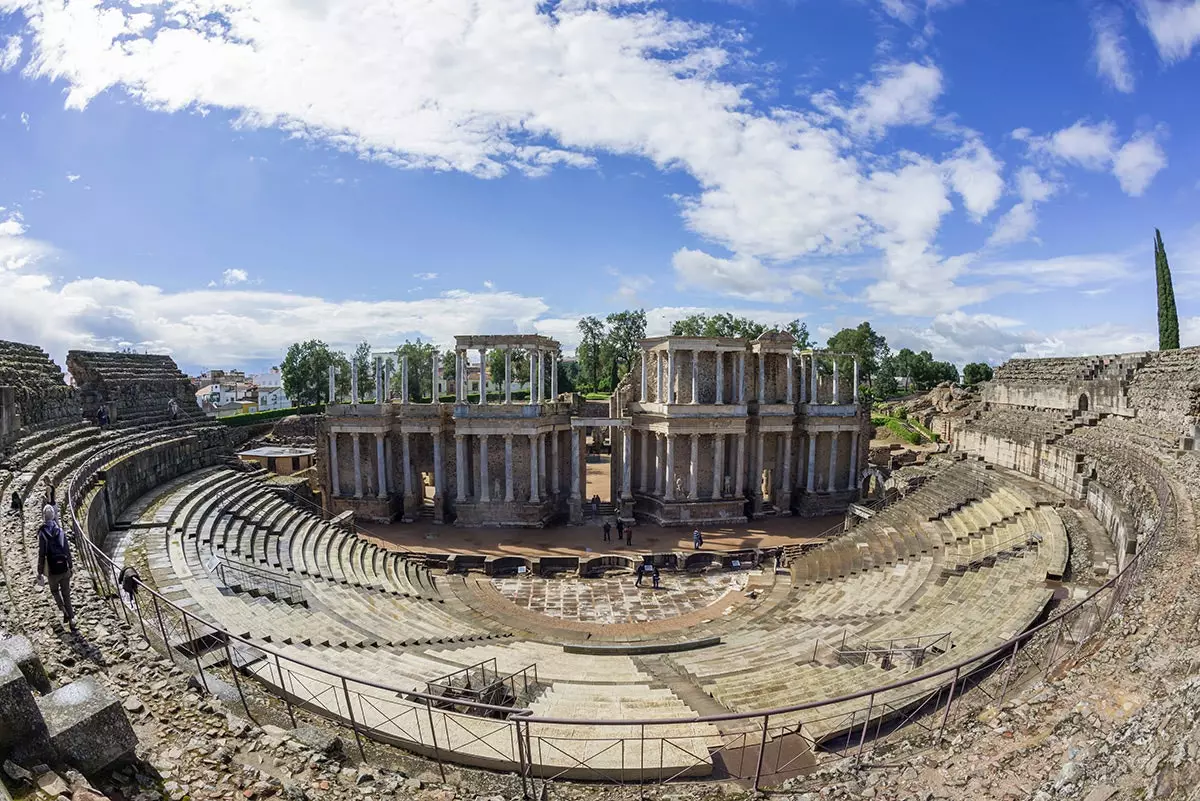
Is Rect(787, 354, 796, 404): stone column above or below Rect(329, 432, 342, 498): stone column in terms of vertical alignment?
above

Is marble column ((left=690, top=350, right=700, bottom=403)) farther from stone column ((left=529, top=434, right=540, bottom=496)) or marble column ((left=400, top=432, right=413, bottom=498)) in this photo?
marble column ((left=400, top=432, right=413, bottom=498))

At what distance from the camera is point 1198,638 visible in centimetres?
749

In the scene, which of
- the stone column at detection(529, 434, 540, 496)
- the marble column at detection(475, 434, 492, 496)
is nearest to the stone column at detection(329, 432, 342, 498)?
the marble column at detection(475, 434, 492, 496)

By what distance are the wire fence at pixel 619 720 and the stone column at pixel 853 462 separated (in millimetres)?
25113

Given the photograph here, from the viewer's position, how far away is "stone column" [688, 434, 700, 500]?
3272cm

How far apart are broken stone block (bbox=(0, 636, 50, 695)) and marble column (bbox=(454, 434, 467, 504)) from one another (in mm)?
25237

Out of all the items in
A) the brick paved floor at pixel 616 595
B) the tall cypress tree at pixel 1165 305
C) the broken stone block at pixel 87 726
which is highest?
the tall cypress tree at pixel 1165 305

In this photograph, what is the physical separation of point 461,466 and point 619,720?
25113 millimetres

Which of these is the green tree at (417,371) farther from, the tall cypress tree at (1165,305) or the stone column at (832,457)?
the tall cypress tree at (1165,305)

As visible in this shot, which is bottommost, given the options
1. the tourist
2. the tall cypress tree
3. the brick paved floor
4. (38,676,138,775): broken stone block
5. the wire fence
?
the brick paved floor

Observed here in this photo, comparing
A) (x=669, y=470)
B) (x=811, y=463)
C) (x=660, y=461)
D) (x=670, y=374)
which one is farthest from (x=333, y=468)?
(x=811, y=463)

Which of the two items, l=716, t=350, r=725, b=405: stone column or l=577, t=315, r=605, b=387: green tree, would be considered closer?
l=716, t=350, r=725, b=405: stone column

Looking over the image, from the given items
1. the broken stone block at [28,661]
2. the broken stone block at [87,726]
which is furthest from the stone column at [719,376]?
the broken stone block at [87,726]

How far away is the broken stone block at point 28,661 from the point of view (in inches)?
260
